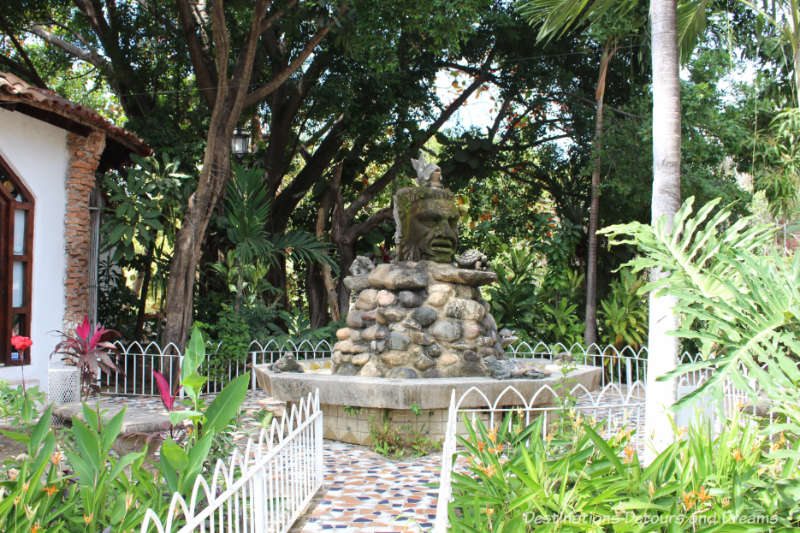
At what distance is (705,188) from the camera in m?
10.9

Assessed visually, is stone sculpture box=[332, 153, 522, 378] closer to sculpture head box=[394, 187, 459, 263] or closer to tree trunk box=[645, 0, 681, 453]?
sculpture head box=[394, 187, 459, 263]

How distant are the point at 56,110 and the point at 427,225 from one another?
5027 mm

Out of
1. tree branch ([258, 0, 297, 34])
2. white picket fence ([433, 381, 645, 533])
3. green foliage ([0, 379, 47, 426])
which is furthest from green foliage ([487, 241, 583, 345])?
green foliage ([0, 379, 47, 426])

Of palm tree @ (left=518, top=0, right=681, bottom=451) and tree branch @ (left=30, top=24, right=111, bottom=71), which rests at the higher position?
tree branch @ (left=30, top=24, right=111, bottom=71)

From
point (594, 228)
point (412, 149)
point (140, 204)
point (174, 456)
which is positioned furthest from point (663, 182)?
point (412, 149)

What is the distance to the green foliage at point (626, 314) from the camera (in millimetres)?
11609

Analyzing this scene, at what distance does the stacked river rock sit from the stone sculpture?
0.4 inches

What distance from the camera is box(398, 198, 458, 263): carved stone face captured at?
24.8ft

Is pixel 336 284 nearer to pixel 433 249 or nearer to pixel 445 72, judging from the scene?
pixel 445 72

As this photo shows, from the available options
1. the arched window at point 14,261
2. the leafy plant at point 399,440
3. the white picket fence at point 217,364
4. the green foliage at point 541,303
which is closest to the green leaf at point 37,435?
the leafy plant at point 399,440

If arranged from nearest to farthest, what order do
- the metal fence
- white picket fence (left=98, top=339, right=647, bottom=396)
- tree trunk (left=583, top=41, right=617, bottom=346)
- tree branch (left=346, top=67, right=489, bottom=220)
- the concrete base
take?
the concrete base → white picket fence (left=98, top=339, right=647, bottom=396) → the metal fence → tree trunk (left=583, top=41, right=617, bottom=346) → tree branch (left=346, top=67, right=489, bottom=220)

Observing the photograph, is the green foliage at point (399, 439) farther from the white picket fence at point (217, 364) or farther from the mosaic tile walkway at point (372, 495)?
the white picket fence at point (217, 364)

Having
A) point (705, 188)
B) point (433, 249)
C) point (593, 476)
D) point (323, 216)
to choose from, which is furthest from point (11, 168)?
point (705, 188)

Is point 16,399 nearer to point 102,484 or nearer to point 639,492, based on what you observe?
point 102,484
